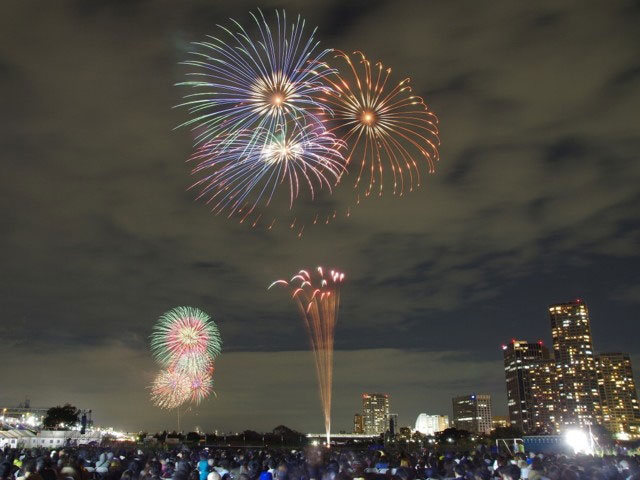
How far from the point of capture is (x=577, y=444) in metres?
41.9

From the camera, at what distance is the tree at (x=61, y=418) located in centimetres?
14288

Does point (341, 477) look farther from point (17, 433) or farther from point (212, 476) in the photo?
point (17, 433)

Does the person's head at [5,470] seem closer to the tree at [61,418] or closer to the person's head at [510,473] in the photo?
the person's head at [510,473]

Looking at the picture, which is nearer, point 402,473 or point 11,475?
point 402,473

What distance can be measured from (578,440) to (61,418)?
437ft

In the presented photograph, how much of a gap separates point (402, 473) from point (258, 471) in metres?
8.34

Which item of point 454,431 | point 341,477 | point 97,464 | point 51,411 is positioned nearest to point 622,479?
point 341,477

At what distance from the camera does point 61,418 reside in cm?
14362

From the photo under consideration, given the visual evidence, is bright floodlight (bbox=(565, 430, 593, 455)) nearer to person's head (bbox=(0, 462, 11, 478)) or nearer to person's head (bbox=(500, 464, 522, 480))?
person's head (bbox=(500, 464, 522, 480))

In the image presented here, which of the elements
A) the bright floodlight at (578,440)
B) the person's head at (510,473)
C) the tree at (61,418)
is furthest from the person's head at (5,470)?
the tree at (61,418)

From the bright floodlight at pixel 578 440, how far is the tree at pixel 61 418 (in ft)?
423

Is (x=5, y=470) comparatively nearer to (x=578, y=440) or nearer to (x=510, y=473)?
(x=510, y=473)

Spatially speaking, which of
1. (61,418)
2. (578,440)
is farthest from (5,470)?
(61,418)

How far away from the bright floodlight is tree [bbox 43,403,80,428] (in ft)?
423
